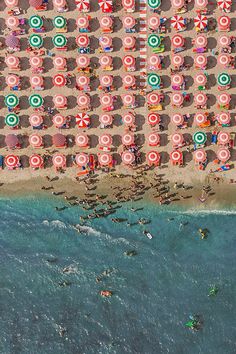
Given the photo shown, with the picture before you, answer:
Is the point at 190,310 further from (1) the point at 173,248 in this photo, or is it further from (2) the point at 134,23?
(2) the point at 134,23

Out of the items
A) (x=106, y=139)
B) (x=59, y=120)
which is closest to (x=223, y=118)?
(x=106, y=139)

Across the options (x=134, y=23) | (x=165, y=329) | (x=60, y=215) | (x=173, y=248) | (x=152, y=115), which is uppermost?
(x=134, y=23)

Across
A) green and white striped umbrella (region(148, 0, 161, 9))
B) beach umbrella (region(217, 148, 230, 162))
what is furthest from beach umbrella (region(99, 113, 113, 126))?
green and white striped umbrella (region(148, 0, 161, 9))

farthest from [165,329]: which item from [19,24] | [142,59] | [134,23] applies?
[19,24]

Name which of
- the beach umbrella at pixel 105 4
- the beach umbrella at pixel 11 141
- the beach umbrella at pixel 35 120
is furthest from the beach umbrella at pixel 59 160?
the beach umbrella at pixel 105 4

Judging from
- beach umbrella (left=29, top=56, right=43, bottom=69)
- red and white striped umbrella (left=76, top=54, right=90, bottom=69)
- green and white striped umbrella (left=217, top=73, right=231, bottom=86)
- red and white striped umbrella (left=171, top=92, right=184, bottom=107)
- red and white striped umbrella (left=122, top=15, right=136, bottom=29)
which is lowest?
red and white striped umbrella (left=171, top=92, right=184, bottom=107)

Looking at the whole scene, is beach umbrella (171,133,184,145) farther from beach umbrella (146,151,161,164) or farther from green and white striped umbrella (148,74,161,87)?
green and white striped umbrella (148,74,161,87)
